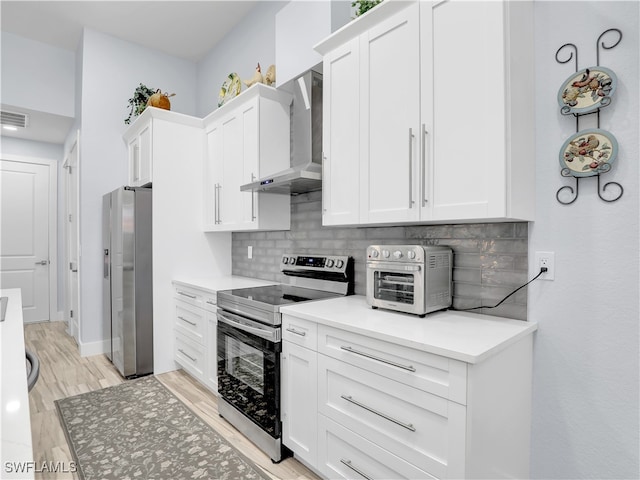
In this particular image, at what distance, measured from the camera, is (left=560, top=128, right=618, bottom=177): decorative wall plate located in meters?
1.45

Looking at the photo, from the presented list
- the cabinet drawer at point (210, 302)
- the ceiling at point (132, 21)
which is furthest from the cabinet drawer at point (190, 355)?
the ceiling at point (132, 21)

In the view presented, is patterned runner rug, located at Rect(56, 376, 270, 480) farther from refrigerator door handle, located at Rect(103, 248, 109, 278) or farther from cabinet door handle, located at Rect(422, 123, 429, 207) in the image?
cabinet door handle, located at Rect(422, 123, 429, 207)

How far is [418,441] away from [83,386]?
295 centimetres

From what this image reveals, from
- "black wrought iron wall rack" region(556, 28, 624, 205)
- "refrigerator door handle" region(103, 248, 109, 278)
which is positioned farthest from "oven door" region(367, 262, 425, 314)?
"refrigerator door handle" region(103, 248, 109, 278)

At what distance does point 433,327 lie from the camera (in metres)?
1.58

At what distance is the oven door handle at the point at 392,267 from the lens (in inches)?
68.8

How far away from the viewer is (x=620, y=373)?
143cm

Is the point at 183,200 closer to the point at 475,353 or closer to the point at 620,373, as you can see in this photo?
the point at 475,353

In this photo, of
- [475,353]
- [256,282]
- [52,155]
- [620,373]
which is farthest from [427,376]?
[52,155]

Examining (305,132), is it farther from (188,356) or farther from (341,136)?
(188,356)

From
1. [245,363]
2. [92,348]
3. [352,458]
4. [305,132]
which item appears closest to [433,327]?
[352,458]

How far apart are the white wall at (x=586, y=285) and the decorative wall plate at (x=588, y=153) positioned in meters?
0.03

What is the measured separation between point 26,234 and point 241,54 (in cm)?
416

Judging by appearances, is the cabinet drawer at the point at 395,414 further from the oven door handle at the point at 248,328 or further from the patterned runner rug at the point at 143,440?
the patterned runner rug at the point at 143,440
